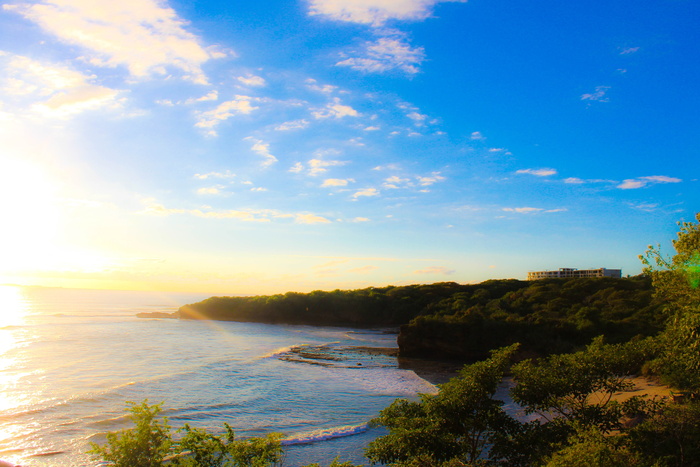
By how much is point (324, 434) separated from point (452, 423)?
1112 centimetres

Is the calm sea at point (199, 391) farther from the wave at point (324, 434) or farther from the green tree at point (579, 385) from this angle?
the green tree at point (579, 385)

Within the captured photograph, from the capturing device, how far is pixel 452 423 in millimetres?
11148

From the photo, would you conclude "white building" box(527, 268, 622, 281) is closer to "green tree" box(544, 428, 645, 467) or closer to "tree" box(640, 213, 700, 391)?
"tree" box(640, 213, 700, 391)

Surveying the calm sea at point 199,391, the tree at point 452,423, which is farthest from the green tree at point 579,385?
the calm sea at point 199,391

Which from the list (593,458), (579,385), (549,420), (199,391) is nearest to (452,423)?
(579,385)

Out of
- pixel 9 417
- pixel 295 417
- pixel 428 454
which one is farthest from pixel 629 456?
pixel 9 417

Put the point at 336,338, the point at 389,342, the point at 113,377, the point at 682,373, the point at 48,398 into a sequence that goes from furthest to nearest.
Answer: the point at 336,338, the point at 389,342, the point at 113,377, the point at 48,398, the point at 682,373

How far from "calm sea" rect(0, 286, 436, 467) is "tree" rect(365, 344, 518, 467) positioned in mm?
7070

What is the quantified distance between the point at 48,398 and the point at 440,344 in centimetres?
3517

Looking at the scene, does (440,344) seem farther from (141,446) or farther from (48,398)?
(141,446)

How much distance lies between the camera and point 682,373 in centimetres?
1606

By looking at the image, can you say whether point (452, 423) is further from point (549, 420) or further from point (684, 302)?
point (684, 302)

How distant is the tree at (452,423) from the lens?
34.2ft

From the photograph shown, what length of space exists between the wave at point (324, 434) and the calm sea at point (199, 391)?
0.05 metres
